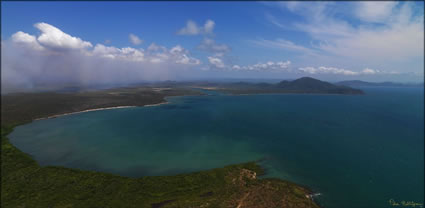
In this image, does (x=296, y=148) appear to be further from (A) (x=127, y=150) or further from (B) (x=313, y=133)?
(A) (x=127, y=150)

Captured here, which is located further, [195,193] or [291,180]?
[291,180]

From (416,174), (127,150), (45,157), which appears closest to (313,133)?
(416,174)

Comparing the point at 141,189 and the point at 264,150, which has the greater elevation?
the point at 264,150

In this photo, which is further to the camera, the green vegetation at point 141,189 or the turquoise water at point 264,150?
the turquoise water at point 264,150

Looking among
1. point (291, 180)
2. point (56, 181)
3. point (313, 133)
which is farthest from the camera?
point (313, 133)

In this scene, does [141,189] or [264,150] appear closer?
[141,189]
